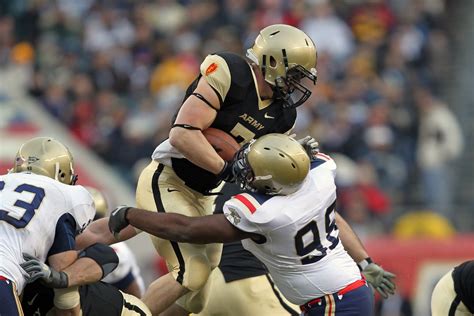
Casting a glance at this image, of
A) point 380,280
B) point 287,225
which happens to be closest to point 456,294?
point 380,280

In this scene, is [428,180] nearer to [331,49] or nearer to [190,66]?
[331,49]

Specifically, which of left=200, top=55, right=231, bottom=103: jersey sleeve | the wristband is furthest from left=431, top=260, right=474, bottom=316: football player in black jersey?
left=200, top=55, right=231, bottom=103: jersey sleeve

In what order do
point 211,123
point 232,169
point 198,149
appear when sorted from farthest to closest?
point 211,123 < point 198,149 < point 232,169

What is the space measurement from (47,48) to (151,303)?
8.33 m

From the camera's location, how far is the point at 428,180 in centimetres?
1353

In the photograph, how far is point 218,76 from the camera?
6422 millimetres

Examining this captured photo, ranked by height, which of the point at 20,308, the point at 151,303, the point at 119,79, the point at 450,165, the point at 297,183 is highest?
the point at 297,183

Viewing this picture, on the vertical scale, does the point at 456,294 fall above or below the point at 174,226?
below

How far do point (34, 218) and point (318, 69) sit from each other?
28.0 ft

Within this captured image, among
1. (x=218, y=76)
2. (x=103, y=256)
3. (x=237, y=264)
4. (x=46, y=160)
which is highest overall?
(x=218, y=76)

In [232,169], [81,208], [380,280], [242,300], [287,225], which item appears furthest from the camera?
[242,300]

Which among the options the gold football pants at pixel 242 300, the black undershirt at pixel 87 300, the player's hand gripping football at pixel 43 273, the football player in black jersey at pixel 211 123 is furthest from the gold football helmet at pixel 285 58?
the player's hand gripping football at pixel 43 273

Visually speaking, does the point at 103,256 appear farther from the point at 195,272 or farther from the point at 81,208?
the point at 195,272

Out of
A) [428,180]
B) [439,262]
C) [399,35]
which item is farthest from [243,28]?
[439,262]
